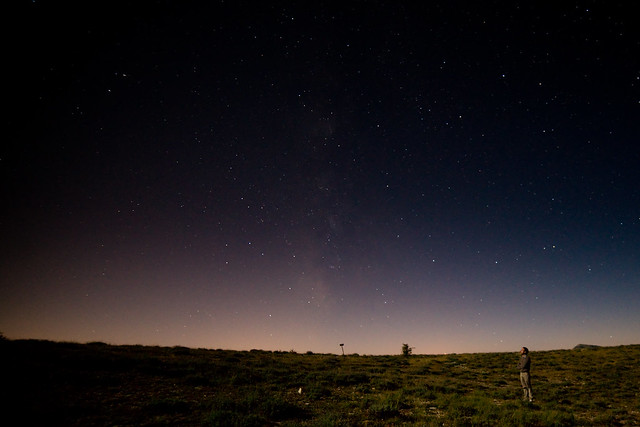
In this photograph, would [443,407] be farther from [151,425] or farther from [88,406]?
[88,406]

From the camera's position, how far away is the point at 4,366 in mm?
11961

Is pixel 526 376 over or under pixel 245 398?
over

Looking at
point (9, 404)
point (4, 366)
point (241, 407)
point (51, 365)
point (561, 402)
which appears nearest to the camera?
point (9, 404)

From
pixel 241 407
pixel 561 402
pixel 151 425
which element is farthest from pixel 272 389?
pixel 561 402

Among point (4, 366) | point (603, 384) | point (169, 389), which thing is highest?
point (4, 366)

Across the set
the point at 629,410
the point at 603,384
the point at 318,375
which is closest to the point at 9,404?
the point at 318,375

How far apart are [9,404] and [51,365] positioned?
521cm

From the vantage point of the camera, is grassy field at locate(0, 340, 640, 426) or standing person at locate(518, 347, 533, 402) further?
standing person at locate(518, 347, 533, 402)

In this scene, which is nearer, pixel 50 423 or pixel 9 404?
pixel 50 423

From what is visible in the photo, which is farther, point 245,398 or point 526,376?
point 526,376

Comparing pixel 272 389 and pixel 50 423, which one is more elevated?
pixel 50 423

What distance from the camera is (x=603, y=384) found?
18.8 m

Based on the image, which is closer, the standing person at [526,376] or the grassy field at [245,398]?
the grassy field at [245,398]

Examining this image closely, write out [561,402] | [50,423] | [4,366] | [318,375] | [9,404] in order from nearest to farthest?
[50,423]
[9,404]
[4,366]
[561,402]
[318,375]
